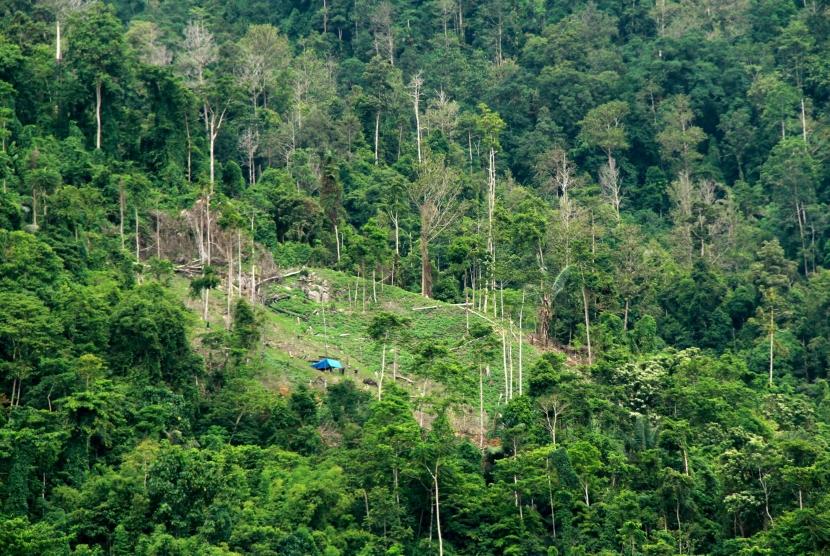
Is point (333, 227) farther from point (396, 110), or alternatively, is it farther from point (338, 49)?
point (338, 49)

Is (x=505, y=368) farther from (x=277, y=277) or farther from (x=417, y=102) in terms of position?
(x=417, y=102)

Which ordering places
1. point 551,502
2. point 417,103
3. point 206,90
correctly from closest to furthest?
point 551,502
point 206,90
point 417,103

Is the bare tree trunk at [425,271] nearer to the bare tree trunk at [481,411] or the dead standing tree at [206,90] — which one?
the dead standing tree at [206,90]

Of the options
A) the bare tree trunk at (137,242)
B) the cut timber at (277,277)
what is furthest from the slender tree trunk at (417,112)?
the bare tree trunk at (137,242)

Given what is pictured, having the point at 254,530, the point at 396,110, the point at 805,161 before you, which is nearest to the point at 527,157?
the point at 396,110

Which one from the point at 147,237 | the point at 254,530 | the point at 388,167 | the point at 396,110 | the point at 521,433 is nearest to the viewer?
the point at 254,530

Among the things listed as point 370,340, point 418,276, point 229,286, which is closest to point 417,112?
point 418,276

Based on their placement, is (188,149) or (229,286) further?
(188,149)
